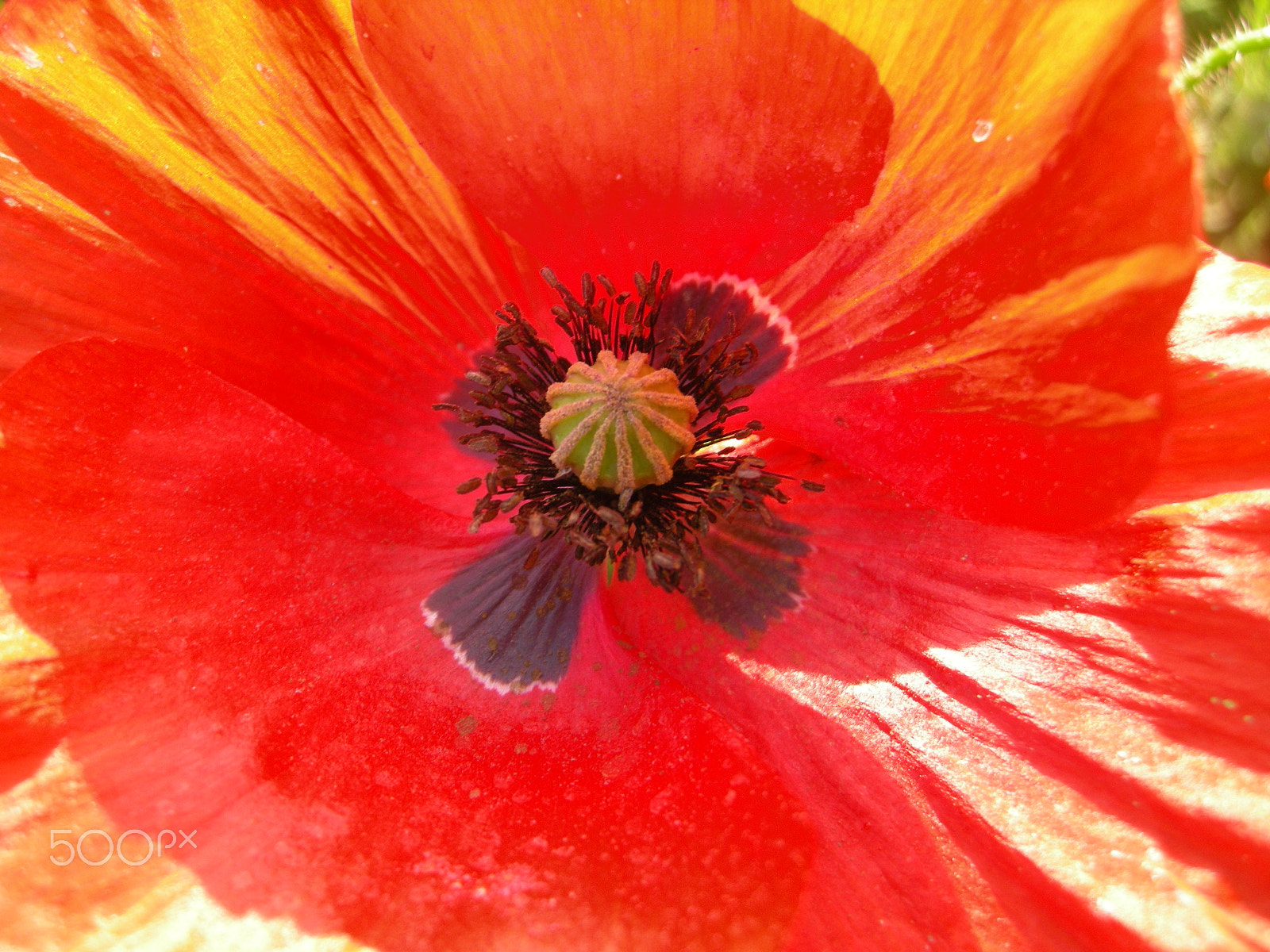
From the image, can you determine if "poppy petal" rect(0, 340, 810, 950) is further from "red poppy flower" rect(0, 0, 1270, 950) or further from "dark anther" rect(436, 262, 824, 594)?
"dark anther" rect(436, 262, 824, 594)

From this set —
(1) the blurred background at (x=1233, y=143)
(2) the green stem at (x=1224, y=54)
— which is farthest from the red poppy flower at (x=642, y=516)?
(1) the blurred background at (x=1233, y=143)

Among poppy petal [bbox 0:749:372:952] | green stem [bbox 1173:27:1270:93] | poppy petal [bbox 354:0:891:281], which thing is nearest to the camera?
poppy petal [bbox 0:749:372:952]

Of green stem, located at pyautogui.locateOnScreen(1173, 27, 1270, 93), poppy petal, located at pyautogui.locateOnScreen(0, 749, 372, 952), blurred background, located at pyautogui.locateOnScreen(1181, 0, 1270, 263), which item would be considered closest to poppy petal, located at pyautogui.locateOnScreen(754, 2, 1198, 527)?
green stem, located at pyautogui.locateOnScreen(1173, 27, 1270, 93)

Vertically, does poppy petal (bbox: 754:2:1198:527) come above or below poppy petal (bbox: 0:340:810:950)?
above

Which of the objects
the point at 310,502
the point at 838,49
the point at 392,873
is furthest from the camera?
the point at 310,502

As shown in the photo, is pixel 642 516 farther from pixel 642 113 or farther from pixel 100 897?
pixel 100 897

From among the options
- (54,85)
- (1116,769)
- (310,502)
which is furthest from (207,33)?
(1116,769)

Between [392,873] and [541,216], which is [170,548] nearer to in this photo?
[392,873]
